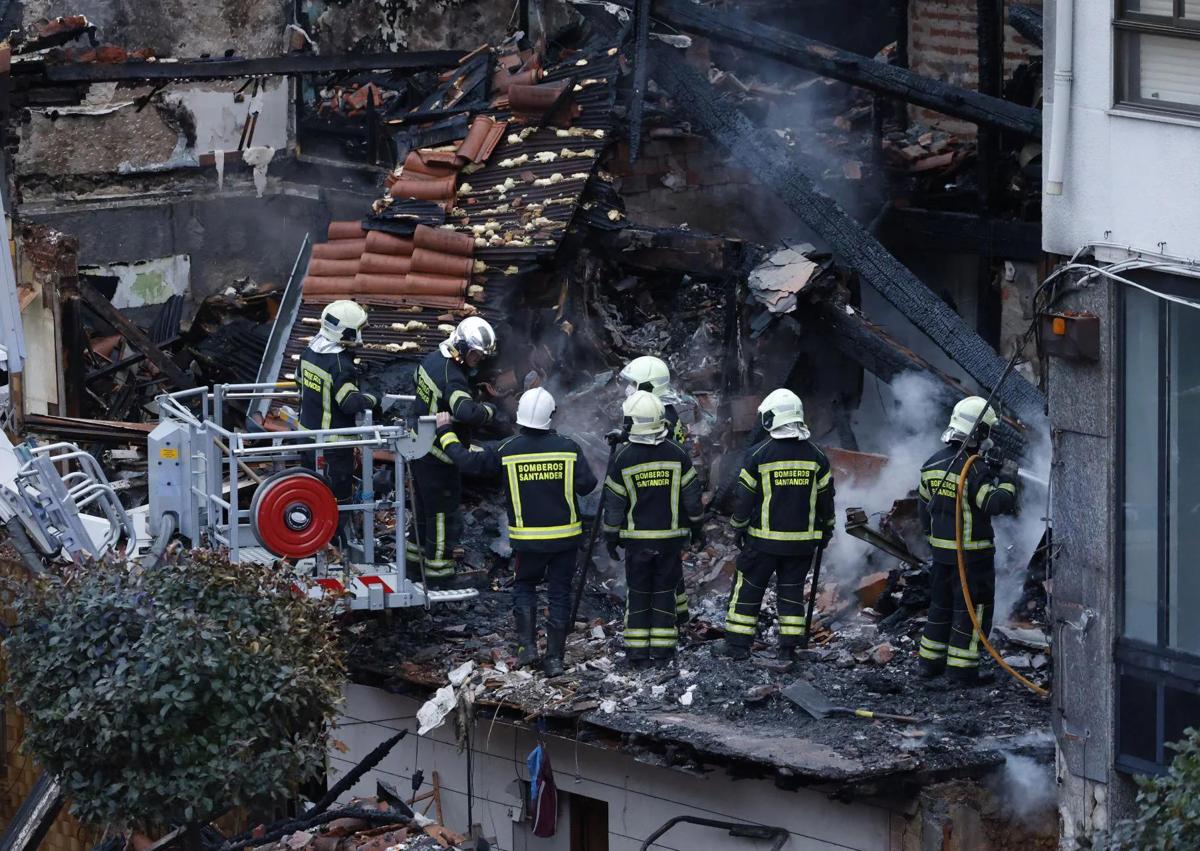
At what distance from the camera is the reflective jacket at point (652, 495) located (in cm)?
1326

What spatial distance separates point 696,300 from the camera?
17.3 meters

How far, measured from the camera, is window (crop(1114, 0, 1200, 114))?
10938 mm

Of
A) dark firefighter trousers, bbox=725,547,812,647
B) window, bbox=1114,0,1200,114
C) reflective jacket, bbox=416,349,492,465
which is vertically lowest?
dark firefighter trousers, bbox=725,547,812,647

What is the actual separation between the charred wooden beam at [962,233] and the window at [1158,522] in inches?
296

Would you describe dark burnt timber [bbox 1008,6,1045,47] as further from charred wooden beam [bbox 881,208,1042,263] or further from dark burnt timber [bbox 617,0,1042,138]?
charred wooden beam [bbox 881,208,1042,263]

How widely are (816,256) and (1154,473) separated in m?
5.60

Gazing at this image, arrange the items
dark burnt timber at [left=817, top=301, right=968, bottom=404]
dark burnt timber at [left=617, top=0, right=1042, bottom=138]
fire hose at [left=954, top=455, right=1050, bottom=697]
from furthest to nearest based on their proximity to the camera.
→ dark burnt timber at [left=617, top=0, right=1042, bottom=138]
dark burnt timber at [left=817, top=301, right=968, bottom=404]
fire hose at [left=954, top=455, right=1050, bottom=697]

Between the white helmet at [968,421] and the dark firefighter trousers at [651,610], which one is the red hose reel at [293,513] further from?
the white helmet at [968,421]

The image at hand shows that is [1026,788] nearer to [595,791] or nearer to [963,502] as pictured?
[963,502]

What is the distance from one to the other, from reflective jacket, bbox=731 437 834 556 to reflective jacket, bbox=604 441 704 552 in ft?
1.22

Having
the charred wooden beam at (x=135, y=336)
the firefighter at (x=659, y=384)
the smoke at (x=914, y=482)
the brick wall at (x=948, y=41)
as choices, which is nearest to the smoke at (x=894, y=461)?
the smoke at (x=914, y=482)

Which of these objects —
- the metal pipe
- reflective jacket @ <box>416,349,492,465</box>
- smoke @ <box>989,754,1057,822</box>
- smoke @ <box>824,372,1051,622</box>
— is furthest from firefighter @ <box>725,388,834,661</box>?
the metal pipe

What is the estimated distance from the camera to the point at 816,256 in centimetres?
1644

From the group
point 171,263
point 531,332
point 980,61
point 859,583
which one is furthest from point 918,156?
point 171,263
